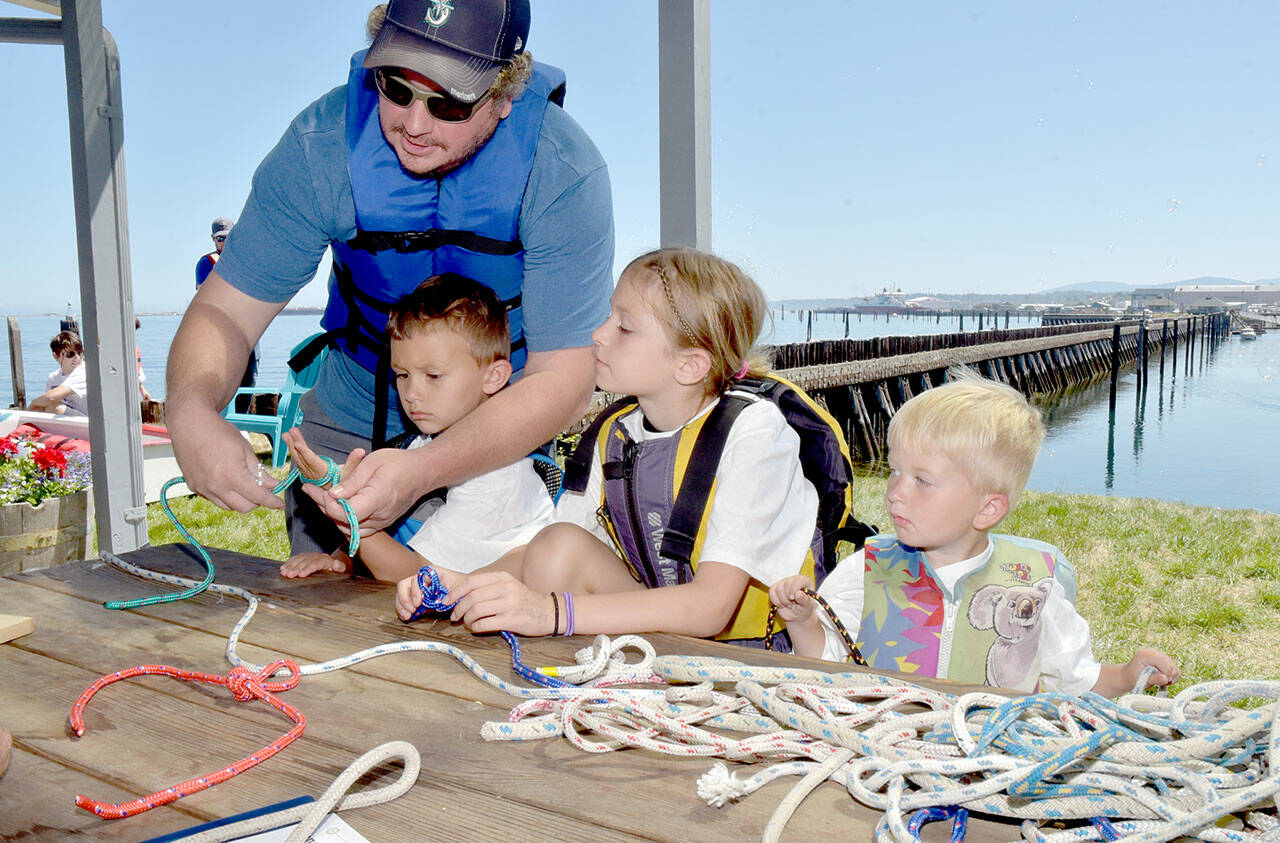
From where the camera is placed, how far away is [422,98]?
233 cm

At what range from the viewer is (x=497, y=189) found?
2555 millimetres

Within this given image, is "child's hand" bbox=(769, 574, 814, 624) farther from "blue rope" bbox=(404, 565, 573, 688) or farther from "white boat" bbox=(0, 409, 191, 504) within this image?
"white boat" bbox=(0, 409, 191, 504)

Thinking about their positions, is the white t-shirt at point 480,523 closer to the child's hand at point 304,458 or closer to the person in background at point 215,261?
the child's hand at point 304,458

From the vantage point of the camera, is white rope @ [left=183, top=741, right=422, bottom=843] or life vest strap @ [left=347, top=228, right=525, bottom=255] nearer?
white rope @ [left=183, top=741, right=422, bottom=843]

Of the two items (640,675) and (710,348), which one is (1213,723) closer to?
(640,675)

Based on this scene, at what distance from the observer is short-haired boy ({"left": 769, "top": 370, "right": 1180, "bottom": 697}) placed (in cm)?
210

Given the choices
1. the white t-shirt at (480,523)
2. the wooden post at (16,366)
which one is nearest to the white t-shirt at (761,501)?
the white t-shirt at (480,523)

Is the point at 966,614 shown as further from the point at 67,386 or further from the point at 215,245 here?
the point at 67,386

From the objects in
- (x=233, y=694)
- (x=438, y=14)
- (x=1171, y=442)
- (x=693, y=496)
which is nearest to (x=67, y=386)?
(x=438, y=14)

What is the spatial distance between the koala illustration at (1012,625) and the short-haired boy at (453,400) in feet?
4.15

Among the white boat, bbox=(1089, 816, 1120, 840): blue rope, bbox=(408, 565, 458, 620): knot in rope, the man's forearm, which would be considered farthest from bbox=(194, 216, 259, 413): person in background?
bbox=(1089, 816, 1120, 840): blue rope

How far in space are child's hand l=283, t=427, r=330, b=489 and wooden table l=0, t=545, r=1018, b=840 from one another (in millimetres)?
290

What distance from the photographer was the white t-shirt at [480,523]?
2629 millimetres

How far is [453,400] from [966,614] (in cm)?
148
